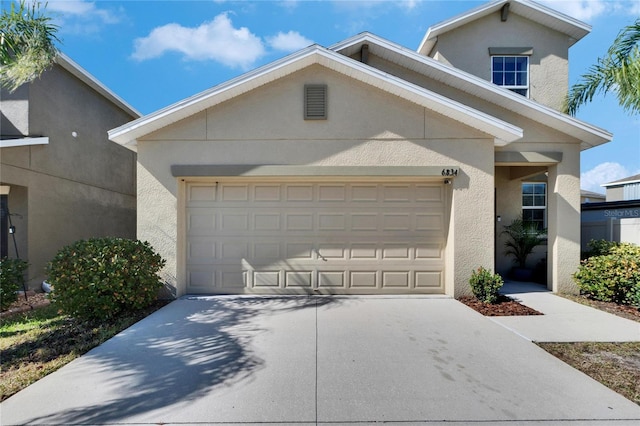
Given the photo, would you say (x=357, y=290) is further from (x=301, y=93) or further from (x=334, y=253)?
(x=301, y=93)

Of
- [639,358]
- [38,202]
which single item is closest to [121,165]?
[38,202]

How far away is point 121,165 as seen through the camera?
42.6 feet

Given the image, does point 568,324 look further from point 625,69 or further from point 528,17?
point 528,17

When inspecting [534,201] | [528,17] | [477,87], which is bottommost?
[534,201]

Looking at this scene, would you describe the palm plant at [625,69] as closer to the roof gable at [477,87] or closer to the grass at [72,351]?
the roof gable at [477,87]

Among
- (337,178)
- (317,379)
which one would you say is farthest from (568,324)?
(337,178)

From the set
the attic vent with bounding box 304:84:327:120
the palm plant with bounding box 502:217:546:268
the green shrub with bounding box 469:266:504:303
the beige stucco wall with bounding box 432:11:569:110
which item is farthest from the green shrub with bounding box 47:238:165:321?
the beige stucco wall with bounding box 432:11:569:110

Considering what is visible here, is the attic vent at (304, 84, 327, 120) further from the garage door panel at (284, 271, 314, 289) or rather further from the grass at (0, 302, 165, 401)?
the grass at (0, 302, 165, 401)

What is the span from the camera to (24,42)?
20.6 feet

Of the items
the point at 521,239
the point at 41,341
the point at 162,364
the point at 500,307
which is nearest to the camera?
the point at 162,364

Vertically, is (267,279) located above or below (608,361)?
above

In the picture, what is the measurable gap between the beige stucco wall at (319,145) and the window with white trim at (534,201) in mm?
4285

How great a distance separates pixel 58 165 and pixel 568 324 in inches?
544

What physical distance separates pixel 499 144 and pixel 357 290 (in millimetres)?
4759
